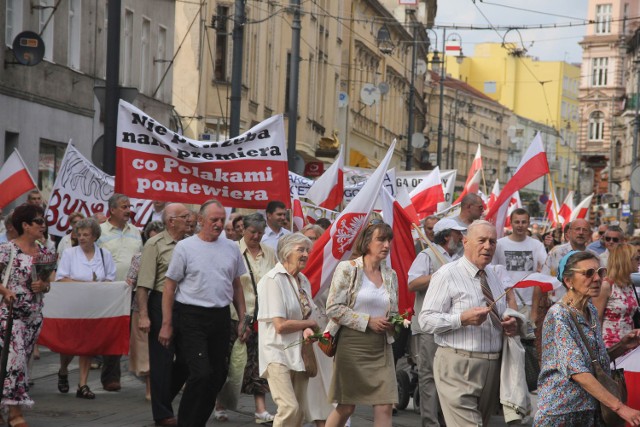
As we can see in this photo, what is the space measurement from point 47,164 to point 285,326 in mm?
16542

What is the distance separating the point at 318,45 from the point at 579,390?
4266cm

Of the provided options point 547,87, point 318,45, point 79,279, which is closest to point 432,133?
point 318,45

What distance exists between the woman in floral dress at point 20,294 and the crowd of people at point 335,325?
0.01m

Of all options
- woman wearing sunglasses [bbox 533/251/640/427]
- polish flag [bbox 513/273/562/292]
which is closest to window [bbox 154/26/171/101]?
polish flag [bbox 513/273/562/292]

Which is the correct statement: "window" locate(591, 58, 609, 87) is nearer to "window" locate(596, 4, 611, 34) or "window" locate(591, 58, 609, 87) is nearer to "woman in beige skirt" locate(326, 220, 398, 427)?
"window" locate(596, 4, 611, 34)

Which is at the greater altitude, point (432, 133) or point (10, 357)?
point (432, 133)

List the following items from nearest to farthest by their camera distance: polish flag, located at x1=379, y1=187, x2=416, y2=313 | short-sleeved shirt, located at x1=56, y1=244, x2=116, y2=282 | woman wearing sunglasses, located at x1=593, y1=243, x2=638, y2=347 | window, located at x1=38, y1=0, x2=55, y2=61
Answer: woman wearing sunglasses, located at x1=593, y1=243, x2=638, y2=347 < polish flag, located at x1=379, y1=187, x2=416, y2=313 < short-sleeved shirt, located at x1=56, y1=244, x2=116, y2=282 < window, located at x1=38, y1=0, x2=55, y2=61

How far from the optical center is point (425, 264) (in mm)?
11266

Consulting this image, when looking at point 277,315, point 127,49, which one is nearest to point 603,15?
point 127,49

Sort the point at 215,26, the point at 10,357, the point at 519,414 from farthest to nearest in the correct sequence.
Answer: the point at 215,26 → the point at 10,357 → the point at 519,414

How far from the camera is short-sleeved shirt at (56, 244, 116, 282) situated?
13031 mm

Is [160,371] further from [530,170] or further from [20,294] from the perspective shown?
[530,170]

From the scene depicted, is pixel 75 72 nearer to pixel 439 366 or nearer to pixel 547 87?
pixel 439 366

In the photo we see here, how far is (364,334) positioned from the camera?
9.35m
